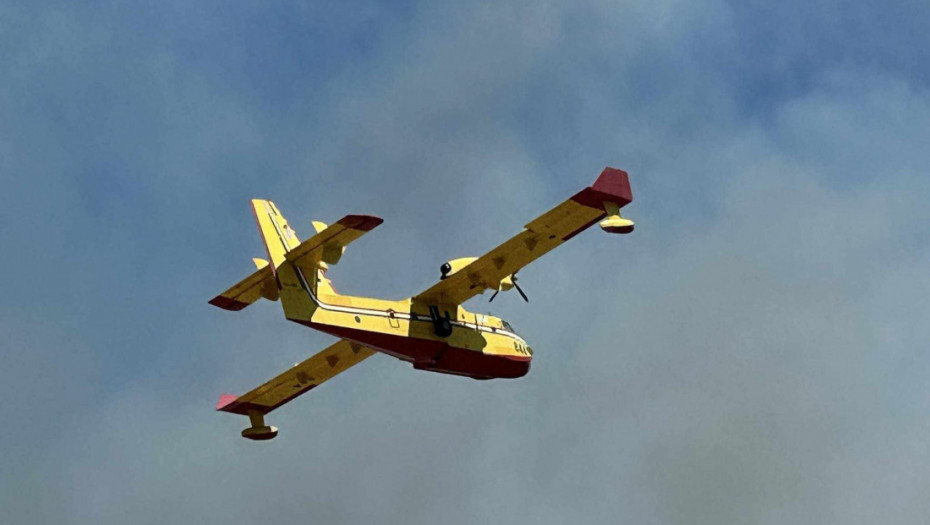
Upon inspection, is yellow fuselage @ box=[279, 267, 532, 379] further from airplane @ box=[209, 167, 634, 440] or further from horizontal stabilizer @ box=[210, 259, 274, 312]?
horizontal stabilizer @ box=[210, 259, 274, 312]

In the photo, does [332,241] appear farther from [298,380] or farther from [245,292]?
[298,380]

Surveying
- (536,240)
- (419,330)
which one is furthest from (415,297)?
(536,240)

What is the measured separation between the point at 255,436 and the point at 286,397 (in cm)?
212

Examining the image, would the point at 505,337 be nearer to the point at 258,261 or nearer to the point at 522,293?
the point at 522,293

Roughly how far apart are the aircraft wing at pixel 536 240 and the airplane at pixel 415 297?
0.12 ft

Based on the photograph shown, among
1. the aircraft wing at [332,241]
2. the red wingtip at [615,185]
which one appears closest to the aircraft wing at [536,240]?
the red wingtip at [615,185]

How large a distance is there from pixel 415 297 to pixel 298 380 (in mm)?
8636

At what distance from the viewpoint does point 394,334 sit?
6844 cm

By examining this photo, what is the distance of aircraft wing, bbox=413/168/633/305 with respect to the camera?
218 ft

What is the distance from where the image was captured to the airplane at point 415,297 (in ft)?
217

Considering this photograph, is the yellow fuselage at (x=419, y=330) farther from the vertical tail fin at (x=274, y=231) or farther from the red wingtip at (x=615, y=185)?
the red wingtip at (x=615, y=185)

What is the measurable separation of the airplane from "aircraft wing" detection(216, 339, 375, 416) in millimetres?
59

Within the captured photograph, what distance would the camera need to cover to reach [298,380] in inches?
2987

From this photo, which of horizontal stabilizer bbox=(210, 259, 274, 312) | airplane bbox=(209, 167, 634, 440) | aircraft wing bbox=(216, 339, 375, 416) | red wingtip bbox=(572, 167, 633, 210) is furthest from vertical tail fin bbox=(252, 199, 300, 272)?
red wingtip bbox=(572, 167, 633, 210)
